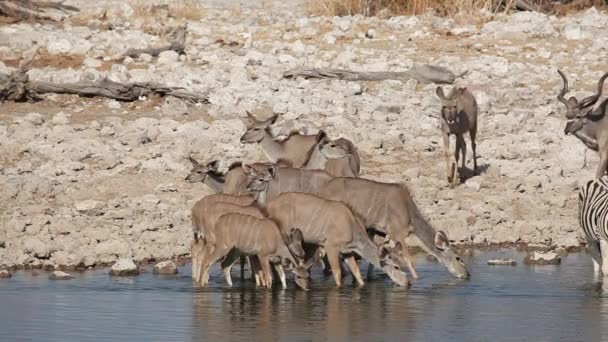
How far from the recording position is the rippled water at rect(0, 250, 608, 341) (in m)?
10.2

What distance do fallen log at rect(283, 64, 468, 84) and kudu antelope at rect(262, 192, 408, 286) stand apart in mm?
6992

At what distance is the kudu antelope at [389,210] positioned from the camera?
1274cm

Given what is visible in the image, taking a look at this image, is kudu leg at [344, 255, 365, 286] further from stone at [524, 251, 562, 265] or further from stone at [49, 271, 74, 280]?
stone at [49, 271, 74, 280]

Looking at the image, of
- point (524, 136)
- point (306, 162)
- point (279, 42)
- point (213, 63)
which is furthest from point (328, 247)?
point (279, 42)

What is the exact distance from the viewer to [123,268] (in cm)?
1234

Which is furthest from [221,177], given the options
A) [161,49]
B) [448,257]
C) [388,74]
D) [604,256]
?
[161,49]

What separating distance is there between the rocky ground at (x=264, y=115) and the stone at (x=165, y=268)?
0.55 meters

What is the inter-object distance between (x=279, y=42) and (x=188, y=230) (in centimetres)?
775

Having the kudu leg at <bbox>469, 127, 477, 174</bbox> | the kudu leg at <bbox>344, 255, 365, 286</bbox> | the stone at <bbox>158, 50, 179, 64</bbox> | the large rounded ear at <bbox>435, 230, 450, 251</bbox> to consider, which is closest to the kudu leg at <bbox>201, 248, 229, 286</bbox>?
the kudu leg at <bbox>344, 255, 365, 286</bbox>

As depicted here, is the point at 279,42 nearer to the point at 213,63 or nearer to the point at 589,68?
the point at 213,63

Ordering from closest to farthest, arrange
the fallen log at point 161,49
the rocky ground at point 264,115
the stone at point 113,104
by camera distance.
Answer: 1. the rocky ground at point 264,115
2. the stone at point 113,104
3. the fallen log at point 161,49

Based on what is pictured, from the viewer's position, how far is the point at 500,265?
13.4m

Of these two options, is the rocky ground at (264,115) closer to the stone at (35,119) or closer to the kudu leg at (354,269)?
the stone at (35,119)

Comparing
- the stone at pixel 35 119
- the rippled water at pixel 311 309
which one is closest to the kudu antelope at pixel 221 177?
the rippled water at pixel 311 309
